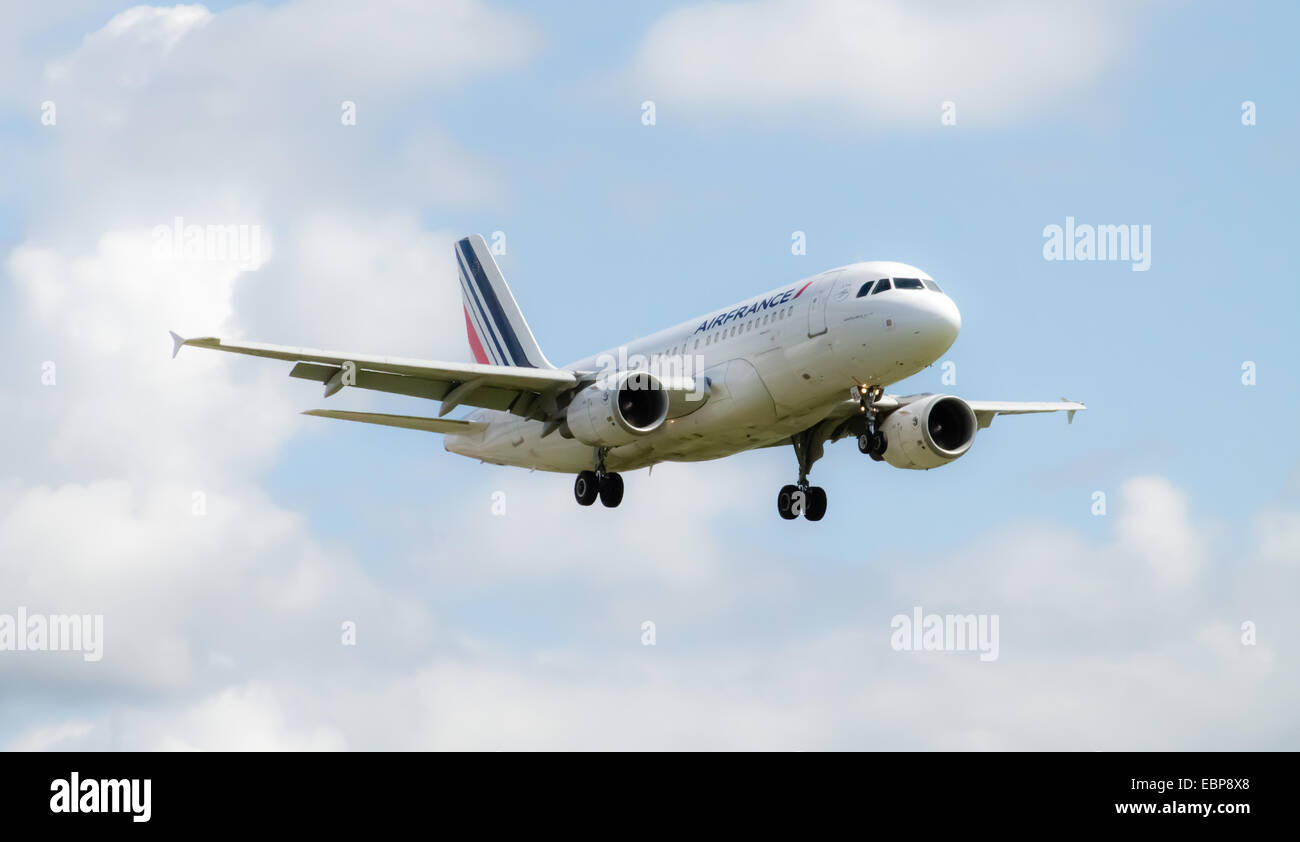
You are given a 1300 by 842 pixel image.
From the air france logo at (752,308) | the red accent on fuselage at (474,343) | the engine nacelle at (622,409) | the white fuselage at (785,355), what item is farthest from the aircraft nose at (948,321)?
the red accent on fuselage at (474,343)

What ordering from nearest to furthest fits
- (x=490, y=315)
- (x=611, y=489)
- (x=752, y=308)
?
(x=752, y=308) < (x=611, y=489) < (x=490, y=315)

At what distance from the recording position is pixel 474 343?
57.8 meters

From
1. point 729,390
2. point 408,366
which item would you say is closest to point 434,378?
point 408,366

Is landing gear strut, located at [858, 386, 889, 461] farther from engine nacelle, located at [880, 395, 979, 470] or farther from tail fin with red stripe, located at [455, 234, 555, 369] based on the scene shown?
tail fin with red stripe, located at [455, 234, 555, 369]

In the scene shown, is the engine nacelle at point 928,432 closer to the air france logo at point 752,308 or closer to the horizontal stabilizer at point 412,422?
the air france logo at point 752,308

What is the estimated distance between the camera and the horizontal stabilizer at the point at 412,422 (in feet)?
153

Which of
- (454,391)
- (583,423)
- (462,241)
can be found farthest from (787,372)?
(462,241)

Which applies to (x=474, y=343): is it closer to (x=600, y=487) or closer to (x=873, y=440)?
(x=600, y=487)

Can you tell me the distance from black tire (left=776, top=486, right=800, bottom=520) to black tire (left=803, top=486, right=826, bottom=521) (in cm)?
43

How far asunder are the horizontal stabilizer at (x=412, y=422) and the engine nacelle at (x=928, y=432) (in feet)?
39.1

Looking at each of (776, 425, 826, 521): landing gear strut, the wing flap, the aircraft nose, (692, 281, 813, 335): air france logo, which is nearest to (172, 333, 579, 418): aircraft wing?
the wing flap

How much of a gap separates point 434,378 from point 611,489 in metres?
5.53

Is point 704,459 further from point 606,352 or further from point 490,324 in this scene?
point 490,324

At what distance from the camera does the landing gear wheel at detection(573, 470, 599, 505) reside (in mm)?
46156
